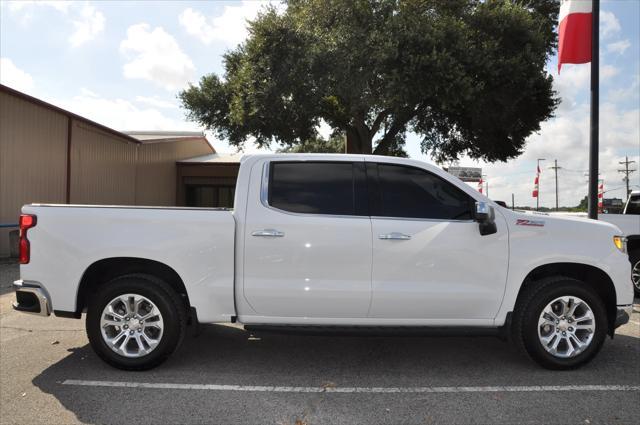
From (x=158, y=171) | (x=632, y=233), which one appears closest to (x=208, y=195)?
(x=158, y=171)

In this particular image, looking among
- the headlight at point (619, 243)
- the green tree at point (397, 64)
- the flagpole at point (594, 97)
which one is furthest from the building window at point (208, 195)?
the headlight at point (619, 243)

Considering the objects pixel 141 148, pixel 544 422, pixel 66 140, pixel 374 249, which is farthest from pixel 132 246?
pixel 141 148

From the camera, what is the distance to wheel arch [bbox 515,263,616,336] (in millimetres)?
4301

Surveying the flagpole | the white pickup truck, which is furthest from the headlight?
the flagpole

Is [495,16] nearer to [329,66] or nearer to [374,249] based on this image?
[329,66]

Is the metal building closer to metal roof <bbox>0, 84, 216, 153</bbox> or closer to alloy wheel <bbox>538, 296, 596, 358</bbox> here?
metal roof <bbox>0, 84, 216, 153</bbox>

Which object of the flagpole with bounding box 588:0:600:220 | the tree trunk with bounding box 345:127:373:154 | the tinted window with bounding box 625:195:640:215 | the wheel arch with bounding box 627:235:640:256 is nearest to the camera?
the wheel arch with bounding box 627:235:640:256

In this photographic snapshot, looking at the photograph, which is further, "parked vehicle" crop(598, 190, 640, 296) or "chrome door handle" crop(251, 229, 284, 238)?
"parked vehicle" crop(598, 190, 640, 296)

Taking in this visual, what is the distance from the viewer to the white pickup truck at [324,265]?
13.1 feet

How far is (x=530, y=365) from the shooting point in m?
4.37

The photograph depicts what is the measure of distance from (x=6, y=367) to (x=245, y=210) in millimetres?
2688

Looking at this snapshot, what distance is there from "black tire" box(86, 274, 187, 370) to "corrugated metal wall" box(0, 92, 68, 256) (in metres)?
10.1

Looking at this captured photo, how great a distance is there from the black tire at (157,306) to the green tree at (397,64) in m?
13.4

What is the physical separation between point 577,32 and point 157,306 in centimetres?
868
